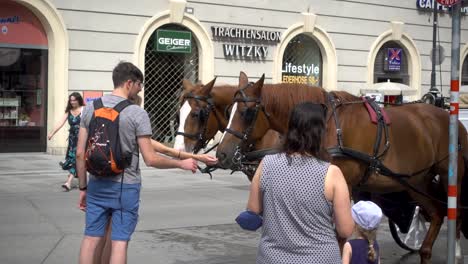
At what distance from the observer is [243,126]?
5898 mm

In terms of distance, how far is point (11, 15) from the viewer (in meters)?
18.0

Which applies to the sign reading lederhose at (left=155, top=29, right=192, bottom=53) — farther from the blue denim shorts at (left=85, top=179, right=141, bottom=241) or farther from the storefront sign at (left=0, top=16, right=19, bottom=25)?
the blue denim shorts at (left=85, top=179, right=141, bottom=241)

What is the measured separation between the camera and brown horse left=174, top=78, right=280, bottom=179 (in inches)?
280

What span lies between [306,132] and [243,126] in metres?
2.48

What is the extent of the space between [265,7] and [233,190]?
1006cm

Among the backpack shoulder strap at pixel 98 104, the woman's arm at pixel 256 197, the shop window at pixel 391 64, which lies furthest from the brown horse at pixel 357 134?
the shop window at pixel 391 64

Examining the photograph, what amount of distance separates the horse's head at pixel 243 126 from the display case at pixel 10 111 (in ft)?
46.3

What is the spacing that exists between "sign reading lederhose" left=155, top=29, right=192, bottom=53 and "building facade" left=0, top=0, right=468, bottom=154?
0.03 meters

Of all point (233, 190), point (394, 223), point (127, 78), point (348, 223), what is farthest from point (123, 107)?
point (233, 190)

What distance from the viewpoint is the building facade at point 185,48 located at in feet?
60.1

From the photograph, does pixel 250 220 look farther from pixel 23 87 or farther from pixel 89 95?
pixel 23 87

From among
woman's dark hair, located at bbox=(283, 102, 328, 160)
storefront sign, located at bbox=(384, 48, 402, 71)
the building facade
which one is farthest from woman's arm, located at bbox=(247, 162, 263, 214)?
storefront sign, located at bbox=(384, 48, 402, 71)

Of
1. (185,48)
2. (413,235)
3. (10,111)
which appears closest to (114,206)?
(413,235)

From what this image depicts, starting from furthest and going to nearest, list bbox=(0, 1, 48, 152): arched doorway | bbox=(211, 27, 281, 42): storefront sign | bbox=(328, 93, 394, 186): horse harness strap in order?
bbox=(211, 27, 281, 42): storefront sign, bbox=(0, 1, 48, 152): arched doorway, bbox=(328, 93, 394, 186): horse harness strap
